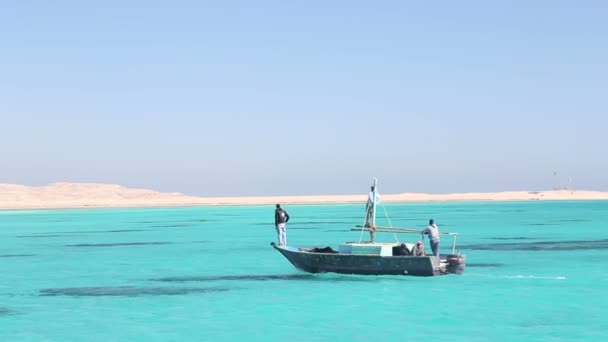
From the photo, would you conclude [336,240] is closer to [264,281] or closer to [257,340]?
[264,281]

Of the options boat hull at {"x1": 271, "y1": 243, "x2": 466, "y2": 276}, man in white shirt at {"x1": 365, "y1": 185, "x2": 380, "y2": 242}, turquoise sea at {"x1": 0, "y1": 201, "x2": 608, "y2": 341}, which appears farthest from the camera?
man in white shirt at {"x1": 365, "y1": 185, "x2": 380, "y2": 242}

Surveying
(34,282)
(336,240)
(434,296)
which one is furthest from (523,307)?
(336,240)

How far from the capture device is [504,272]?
3697cm

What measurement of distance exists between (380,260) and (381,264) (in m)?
0.15

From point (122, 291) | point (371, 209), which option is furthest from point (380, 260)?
point (122, 291)

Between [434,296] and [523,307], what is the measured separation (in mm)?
3289

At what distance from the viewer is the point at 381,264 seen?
33.8 meters

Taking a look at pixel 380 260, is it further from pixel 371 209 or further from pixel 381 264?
pixel 371 209

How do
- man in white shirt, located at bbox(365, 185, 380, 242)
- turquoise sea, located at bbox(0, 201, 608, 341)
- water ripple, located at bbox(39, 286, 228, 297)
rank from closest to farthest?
turquoise sea, located at bbox(0, 201, 608, 341) → water ripple, located at bbox(39, 286, 228, 297) → man in white shirt, located at bbox(365, 185, 380, 242)

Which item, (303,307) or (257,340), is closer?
(257,340)

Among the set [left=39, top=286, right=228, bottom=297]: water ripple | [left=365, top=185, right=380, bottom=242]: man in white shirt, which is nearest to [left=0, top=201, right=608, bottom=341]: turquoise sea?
[left=39, top=286, right=228, bottom=297]: water ripple

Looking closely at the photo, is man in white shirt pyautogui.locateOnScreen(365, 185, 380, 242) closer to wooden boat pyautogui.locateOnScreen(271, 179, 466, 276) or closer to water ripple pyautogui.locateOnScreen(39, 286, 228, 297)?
wooden boat pyautogui.locateOnScreen(271, 179, 466, 276)

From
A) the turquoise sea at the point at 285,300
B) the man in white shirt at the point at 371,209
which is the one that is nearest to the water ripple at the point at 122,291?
the turquoise sea at the point at 285,300

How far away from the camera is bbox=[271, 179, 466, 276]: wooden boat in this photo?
33531 mm
